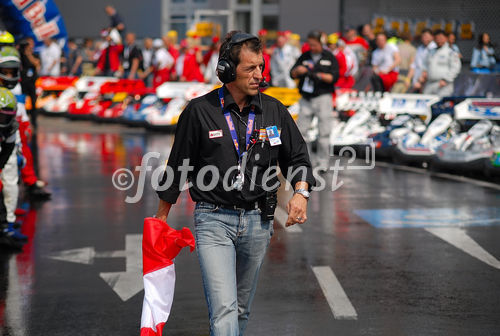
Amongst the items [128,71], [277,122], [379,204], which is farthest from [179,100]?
[277,122]

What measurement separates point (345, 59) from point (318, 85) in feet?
22.4

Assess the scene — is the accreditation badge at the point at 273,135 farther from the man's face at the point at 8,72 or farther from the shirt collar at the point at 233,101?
the man's face at the point at 8,72

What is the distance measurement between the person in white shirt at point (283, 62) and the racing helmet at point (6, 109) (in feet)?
52.4

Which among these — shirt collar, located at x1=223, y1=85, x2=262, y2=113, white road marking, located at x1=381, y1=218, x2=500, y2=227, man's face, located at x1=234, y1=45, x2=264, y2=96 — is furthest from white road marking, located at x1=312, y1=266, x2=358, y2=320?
white road marking, located at x1=381, y1=218, x2=500, y2=227

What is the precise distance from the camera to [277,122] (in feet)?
15.9

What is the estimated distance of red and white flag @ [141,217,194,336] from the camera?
490cm

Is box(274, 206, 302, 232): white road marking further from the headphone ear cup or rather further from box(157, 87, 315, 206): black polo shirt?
the headphone ear cup

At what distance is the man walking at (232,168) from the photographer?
4.70 m

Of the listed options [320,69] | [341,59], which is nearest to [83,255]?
[320,69]

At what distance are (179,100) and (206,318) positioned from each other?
717 inches

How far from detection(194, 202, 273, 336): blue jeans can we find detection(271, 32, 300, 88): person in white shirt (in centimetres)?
1905

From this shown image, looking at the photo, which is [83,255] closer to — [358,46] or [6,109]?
[6,109]

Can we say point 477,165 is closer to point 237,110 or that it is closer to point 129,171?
point 129,171

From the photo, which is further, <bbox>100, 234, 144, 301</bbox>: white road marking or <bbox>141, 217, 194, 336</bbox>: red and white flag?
<bbox>100, 234, 144, 301</bbox>: white road marking
